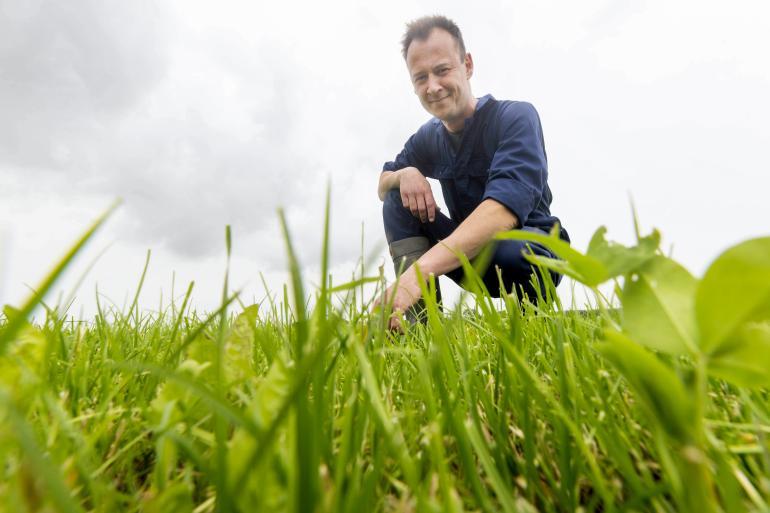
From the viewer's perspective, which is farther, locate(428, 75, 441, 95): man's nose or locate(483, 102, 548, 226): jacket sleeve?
locate(428, 75, 441, 95): man's nose

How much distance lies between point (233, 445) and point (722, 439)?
0.47 metres

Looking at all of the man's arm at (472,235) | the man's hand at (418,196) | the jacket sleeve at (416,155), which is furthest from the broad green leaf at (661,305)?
the jacket sleeve at (416,155)

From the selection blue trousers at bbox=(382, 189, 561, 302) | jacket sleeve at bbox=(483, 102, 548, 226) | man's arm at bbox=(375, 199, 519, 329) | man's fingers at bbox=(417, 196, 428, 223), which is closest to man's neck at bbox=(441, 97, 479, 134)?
jacket sleeve at bbox=(483, 102, 548, 226)

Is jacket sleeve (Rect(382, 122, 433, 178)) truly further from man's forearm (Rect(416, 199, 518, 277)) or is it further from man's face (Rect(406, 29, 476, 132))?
man's forearm (Rect(416, 199, 518, 277))

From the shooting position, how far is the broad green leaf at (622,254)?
334 mm

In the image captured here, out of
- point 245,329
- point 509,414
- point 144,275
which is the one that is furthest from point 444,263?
point 245,329

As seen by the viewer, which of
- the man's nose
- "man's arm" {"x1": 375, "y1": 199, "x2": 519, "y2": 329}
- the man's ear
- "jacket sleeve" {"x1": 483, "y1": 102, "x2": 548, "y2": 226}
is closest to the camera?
"man's arm" {"x1": 375, "y1": 199, "x2": 519, "y2": 329}

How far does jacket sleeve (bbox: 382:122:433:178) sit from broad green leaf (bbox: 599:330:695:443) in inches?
134

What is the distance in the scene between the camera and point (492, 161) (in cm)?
267

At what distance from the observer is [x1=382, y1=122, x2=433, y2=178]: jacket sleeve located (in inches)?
143

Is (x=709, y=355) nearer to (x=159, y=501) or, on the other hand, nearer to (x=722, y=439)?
(x=722, y=439)

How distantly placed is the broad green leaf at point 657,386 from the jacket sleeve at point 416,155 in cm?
340

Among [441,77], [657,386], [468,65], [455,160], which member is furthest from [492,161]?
[657,386]

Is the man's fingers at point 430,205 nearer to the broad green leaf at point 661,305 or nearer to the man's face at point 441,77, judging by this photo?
the man's face at point 441,77
